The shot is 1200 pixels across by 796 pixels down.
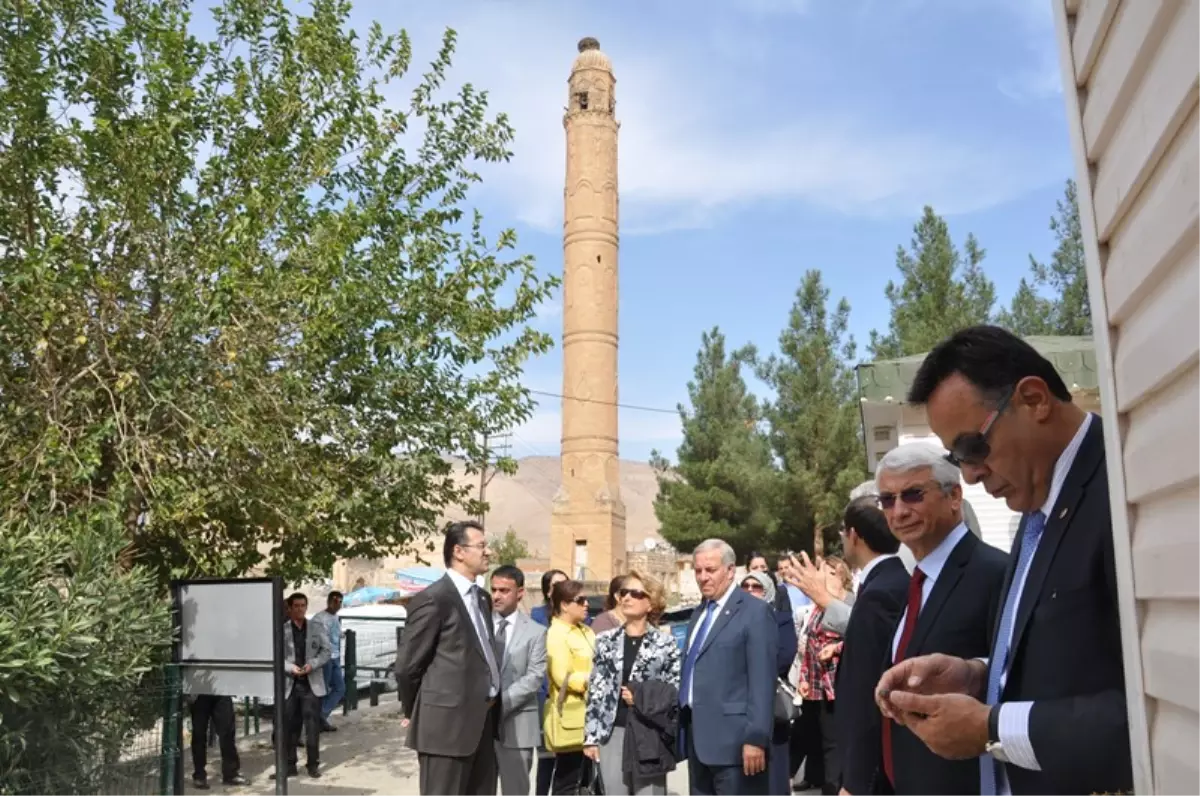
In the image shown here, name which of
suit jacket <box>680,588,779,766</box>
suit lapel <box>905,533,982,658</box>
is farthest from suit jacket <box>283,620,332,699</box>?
suit lapel <box>905,533,982,658</box>

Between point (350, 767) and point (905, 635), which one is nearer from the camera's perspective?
point (905, 635)

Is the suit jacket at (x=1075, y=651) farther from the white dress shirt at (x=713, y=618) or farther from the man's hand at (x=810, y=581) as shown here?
the white dress shirt at (x=713, y=618)

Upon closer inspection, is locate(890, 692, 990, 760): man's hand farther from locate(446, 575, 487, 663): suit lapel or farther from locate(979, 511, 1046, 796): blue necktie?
locate(446, 575, 487, 663): suit lapel

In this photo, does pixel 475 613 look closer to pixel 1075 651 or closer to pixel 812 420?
pixel 1075 651

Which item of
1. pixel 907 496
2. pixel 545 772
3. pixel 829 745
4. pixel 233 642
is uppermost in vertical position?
pixel 907 496

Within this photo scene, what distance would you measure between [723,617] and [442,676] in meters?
1.69

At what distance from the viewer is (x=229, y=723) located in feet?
29.0

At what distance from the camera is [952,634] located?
2867 millimetres

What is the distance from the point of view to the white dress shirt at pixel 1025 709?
1.91m

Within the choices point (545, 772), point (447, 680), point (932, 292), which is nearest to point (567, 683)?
point (545, 772)

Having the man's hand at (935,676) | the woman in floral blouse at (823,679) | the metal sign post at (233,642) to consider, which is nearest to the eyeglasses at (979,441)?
the man's hand at (935,676)

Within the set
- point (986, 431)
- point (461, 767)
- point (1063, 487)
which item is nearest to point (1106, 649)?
point (1063, 487)

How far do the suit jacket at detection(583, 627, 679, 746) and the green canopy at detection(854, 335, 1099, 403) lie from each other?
5835mm

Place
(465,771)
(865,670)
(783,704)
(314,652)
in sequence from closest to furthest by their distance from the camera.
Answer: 1. (865,670)
2. (465,771)
3. (783,704)
4. (314,652)
